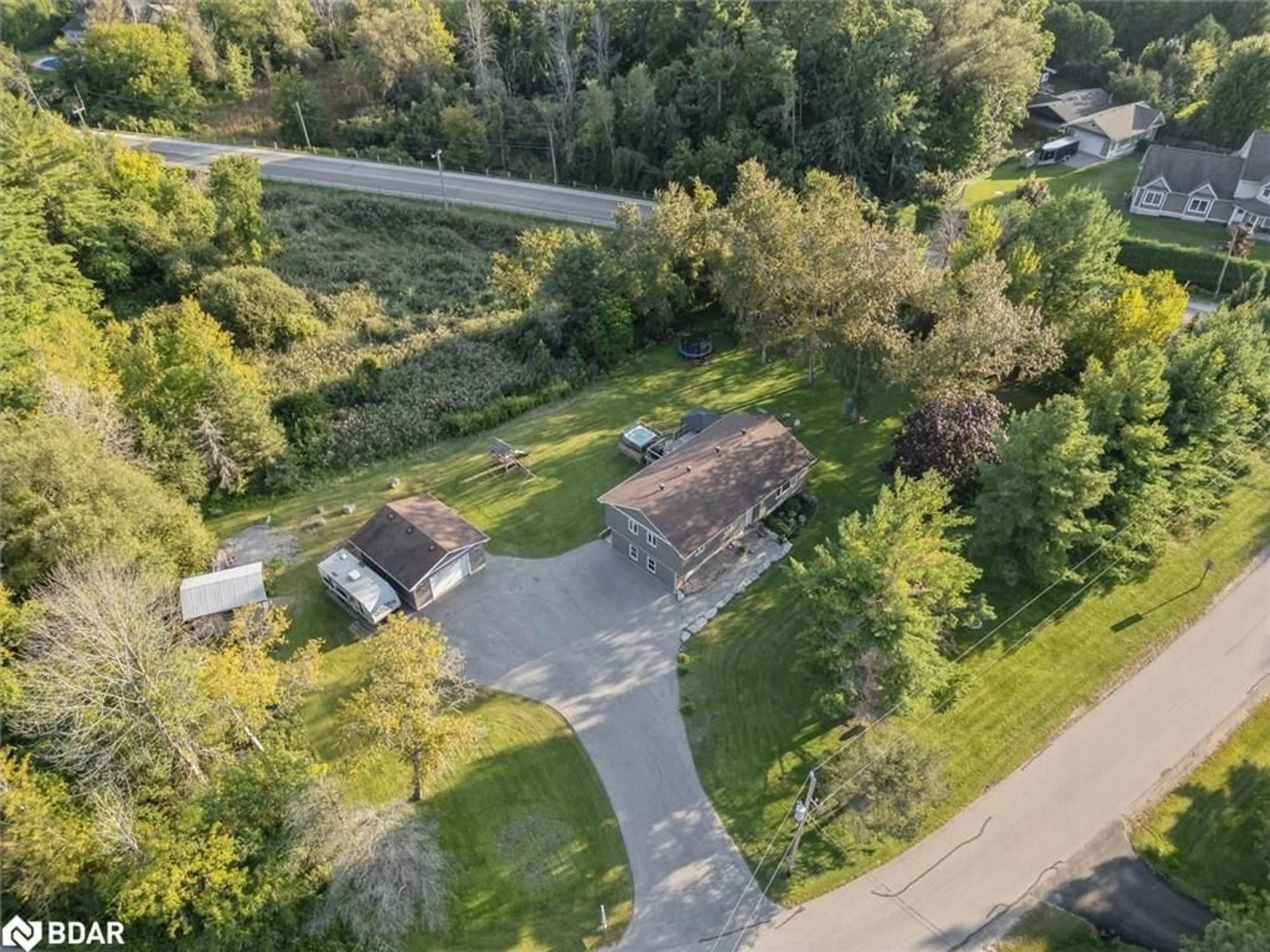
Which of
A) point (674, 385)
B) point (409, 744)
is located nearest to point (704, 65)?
point (674, 385)

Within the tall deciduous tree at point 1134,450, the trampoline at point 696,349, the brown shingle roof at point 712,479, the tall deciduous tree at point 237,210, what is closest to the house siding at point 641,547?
the brown shingle roof at point 712,479

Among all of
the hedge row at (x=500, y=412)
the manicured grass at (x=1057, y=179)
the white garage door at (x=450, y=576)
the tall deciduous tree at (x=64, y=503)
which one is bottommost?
the white garage door at (x=450, y=576)

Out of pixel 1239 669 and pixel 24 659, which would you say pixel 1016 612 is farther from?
pixel 24 659

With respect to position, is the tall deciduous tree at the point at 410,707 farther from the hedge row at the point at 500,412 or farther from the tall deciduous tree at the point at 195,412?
the hedge row at the point at 500,412

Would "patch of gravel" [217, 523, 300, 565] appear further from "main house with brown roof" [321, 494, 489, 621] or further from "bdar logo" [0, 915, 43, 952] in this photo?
"bdar logo" [0, 915, 43, 952]

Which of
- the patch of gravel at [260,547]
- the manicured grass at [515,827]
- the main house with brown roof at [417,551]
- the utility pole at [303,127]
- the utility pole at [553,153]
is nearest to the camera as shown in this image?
the manicured grass at [515,827]

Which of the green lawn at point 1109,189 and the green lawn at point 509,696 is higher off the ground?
the green lawn at point 1109,189
